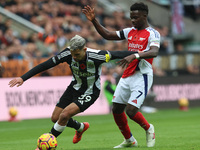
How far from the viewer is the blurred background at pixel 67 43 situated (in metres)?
19.2

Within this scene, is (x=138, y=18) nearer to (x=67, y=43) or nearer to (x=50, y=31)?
(x=67, y=43)

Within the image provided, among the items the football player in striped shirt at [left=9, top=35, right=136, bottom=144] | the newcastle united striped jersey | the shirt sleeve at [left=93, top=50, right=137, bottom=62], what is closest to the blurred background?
the football player in striped shirt at [left=9, top=35, right=136, bottom=144]

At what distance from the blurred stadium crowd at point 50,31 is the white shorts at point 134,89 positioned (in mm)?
10151

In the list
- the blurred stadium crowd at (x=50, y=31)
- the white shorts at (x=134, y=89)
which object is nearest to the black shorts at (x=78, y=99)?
the white shorts at (x=134, y=89)

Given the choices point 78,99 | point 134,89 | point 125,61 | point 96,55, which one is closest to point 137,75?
point 134,89

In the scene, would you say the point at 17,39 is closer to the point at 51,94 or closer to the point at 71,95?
the point at 51,94

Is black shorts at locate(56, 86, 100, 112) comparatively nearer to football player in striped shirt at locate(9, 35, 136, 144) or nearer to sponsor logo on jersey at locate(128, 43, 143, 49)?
football player in striped shirt at locate(9, 35, 136, 144)

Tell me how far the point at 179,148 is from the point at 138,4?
2.80m

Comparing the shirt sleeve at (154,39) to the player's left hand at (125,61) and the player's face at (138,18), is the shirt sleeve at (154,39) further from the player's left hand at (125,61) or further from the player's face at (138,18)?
the player's left hand at (125,61)

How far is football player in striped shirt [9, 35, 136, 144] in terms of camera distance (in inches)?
320

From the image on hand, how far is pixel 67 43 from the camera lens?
21391 millimetres

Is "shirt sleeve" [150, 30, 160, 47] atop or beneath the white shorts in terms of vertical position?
atop

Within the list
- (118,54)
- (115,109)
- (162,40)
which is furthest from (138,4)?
(162,40)

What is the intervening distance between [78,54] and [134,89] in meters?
1.39
